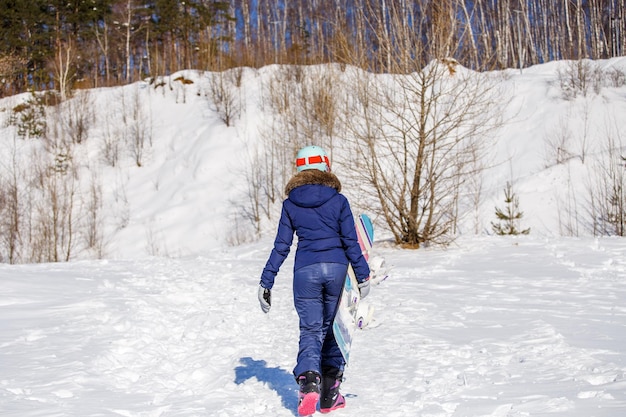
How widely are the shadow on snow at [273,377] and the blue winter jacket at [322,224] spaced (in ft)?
3.43

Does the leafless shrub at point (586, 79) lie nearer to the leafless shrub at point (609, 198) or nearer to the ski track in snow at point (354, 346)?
the leafless shrub at point (609, 198)

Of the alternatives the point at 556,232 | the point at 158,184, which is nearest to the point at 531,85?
the point at 556,232

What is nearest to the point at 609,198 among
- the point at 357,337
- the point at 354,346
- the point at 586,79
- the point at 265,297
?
the point at 586,79

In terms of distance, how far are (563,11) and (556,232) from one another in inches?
1144

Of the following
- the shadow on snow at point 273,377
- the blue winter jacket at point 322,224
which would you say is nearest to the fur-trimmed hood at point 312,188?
the blue winter jacket at point 322,224

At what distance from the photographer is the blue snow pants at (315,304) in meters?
3.95

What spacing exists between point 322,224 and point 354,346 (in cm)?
233

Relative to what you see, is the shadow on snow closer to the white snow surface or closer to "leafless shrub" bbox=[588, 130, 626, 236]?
the white snow surface

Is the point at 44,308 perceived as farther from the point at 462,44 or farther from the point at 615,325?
the point at 462,44

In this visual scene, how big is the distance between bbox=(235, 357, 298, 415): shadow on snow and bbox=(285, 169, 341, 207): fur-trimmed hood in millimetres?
1495

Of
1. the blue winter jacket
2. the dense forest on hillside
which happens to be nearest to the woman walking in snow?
the blue winter jacket

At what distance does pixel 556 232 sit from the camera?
1888 centimetres

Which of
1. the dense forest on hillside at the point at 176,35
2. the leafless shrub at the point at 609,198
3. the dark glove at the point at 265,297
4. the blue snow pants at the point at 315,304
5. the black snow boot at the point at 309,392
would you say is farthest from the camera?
the dense forest on hillside at the point at 176,35

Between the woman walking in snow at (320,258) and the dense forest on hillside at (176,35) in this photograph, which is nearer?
the woman walking in snow at (320,258)
